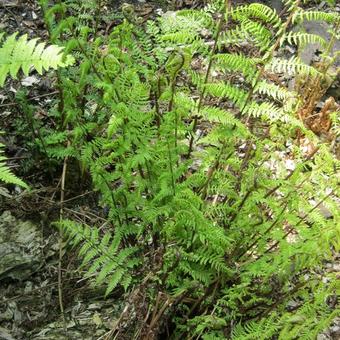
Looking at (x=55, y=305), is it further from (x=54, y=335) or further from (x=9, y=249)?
(x=9, y=249)

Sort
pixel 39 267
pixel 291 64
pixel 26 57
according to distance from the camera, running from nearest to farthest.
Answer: pixel 26 57 → pixel 291 64 → pixel 39 267

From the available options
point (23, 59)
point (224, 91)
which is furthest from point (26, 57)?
point (224, 91)

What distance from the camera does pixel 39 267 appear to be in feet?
8.49

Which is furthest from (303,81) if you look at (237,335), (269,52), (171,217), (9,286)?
(9,286)

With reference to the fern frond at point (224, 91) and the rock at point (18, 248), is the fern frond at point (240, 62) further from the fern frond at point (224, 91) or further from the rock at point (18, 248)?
the rock at point (18, 248)

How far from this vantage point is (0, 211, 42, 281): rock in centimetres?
253

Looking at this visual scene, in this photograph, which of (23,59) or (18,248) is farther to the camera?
(18,248)

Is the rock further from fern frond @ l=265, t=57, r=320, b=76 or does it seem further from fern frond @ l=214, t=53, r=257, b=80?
fern frond @ l=265, t=57, r=320, b=76

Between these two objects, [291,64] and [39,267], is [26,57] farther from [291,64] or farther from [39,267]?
[39,267]

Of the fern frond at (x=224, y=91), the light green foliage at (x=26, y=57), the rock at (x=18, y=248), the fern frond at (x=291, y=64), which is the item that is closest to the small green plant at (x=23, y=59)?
the light green foliage at (x=26, y=57)

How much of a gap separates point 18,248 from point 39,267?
155 mm

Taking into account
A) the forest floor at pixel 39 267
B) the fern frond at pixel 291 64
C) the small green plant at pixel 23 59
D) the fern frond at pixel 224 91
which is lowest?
the forest floor at pixel 39 267

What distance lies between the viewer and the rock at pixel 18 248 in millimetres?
2532

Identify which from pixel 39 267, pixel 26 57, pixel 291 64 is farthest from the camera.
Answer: pixel 39 267
